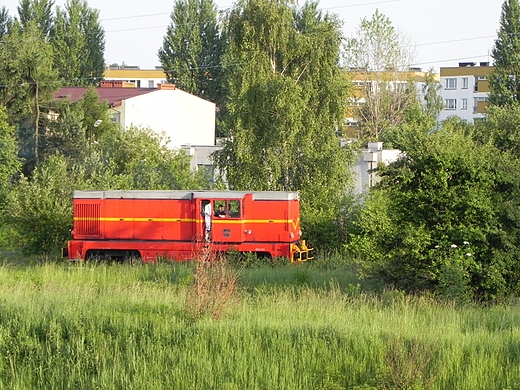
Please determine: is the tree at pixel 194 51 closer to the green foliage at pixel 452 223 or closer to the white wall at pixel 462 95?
the white wall at pixel 462 95

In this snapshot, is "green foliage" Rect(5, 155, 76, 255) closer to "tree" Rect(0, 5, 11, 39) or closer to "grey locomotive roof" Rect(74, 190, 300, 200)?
"grey locomotive roof" Rect(74, 190, 300, 200)

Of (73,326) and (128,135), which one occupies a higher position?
(128,135)

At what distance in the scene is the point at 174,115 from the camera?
61.8 m

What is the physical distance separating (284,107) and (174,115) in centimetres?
2914

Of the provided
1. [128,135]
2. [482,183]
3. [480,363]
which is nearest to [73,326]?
[480,363]

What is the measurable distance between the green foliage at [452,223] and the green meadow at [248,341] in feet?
3.01

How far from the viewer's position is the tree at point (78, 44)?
242 ft

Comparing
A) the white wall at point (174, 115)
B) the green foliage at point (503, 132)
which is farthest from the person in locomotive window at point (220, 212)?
the white wall at point (174, 115)

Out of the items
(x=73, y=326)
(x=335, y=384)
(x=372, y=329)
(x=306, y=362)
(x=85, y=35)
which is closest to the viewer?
(x=335, y=384)

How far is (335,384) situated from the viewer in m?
9.96

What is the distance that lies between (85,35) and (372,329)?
68293 mm

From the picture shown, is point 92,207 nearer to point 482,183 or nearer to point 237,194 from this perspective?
point 237,194

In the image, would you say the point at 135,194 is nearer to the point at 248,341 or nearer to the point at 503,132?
the point at 503,132

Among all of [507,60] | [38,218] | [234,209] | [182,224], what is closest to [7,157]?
[38,218]
